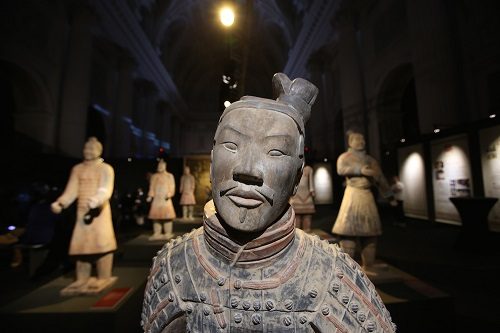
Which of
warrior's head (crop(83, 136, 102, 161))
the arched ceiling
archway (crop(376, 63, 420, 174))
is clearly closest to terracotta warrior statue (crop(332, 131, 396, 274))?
warrior's head (crop(83, 136, 102, 161))

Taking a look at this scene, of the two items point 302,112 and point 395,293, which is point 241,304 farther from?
point 395,293

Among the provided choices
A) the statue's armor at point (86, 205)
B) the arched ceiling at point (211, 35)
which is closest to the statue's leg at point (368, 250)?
the statue's armor at point (86, 205)

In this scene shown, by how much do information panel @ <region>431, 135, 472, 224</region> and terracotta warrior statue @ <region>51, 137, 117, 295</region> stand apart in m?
6.86

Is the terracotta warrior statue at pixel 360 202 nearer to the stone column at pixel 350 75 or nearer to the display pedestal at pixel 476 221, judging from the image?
the display pedestal at pixel 476 221

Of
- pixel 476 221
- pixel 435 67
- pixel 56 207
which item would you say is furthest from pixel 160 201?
pixel 435 67

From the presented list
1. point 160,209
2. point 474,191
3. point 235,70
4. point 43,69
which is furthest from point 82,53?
point 474,191

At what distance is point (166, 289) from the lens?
972 mm

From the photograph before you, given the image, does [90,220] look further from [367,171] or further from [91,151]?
[367,171]

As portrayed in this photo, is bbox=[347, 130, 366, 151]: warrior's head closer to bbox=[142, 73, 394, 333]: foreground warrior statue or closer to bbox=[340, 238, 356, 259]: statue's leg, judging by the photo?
bbox=[340, 238, 356, 259]: statue's leg

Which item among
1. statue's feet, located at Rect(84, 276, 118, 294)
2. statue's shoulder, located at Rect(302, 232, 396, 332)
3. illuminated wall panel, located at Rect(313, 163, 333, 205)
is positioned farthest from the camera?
illuminated wall panel, located at Rect(313, 163, 333, 205)

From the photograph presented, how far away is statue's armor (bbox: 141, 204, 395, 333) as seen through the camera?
0.85 m

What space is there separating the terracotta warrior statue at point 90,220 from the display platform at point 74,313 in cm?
20

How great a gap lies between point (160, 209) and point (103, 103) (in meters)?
9.81

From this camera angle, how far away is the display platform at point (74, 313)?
2.24 m
